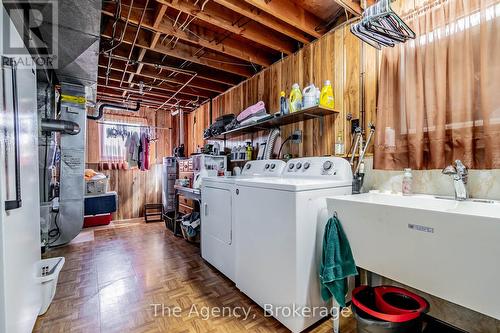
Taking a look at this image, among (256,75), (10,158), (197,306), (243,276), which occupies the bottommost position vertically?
(197,306)

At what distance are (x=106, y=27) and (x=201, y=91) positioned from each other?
2018mm

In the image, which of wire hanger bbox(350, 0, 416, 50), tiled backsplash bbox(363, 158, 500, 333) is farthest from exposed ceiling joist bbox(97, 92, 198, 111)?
tiled backsplash bbox(363, 158, 500, 333)

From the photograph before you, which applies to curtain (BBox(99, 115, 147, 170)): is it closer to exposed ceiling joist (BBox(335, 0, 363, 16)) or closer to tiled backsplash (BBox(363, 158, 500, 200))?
exposed ceiling joist (BBox(335, 0, 363, 16))

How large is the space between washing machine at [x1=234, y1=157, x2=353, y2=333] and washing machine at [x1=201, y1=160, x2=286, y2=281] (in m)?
0.21

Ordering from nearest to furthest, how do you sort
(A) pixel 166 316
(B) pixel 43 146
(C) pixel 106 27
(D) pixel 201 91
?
(A) pixel 166 316, (C) pixel 106 27, (B) pixel 43 146, (D) pixel 201 91

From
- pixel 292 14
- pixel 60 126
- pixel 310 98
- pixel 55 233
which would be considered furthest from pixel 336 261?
pixel 55 233

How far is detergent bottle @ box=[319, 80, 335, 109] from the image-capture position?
6.86 feet

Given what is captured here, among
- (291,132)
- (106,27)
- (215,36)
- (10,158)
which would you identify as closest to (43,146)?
(106,27)

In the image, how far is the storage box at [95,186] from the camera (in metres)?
3.98

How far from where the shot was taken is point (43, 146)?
9.93ft

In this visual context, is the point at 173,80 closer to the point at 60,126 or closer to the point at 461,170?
the point at 60,126

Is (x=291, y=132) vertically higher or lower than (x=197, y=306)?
higher

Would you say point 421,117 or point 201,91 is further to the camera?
point 201,91

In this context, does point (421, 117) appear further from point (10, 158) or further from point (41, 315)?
point (41, 315)
